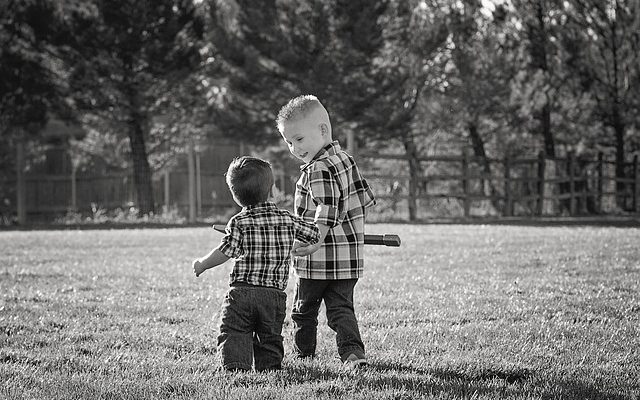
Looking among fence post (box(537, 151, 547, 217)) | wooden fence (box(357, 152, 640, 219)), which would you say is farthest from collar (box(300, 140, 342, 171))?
fence post (box(537, 151, 547, 217))

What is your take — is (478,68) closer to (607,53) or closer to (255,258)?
(607,53)

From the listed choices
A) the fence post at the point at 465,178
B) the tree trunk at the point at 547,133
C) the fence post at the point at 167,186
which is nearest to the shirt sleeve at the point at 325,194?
the fence post at the point at 465,178

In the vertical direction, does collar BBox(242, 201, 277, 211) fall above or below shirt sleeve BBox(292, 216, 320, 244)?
above

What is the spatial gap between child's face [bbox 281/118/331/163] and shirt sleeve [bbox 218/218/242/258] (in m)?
0.54

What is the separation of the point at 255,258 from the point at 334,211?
464mm

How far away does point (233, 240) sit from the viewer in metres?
4.24

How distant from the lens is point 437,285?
294 inches

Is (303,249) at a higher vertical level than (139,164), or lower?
lower

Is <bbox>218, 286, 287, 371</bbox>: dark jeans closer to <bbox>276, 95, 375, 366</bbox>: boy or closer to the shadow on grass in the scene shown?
the shadow on grass

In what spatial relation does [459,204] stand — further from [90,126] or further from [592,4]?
[90,126]

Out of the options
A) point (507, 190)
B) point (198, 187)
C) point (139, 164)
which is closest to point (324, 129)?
point (139, 164)

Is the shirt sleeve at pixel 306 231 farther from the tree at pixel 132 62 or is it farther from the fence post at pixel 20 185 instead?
the fence post at pixel 20 185

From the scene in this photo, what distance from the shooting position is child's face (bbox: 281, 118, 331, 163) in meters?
4.42

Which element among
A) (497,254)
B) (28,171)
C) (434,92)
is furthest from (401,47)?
(497,254)
